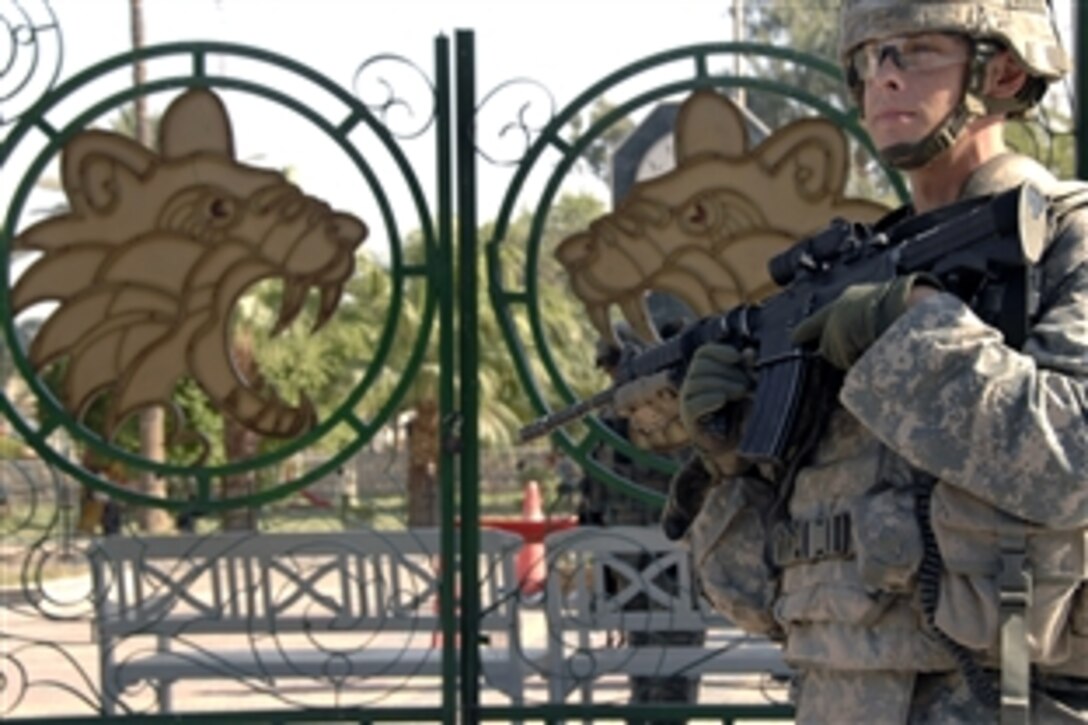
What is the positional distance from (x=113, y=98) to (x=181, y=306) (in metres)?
0.51

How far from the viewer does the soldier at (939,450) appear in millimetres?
2215

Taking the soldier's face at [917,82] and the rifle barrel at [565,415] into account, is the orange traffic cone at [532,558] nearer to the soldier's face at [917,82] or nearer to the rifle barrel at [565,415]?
the rifle barrel at [565,415]

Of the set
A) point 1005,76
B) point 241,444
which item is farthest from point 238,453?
point 1005,76

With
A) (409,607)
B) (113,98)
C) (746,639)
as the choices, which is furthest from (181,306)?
(746,639)

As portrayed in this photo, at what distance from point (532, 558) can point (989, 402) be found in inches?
192

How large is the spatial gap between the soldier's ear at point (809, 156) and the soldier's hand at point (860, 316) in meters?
2.15

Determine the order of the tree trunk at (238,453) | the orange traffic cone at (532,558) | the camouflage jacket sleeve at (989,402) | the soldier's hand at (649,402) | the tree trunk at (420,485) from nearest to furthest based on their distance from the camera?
the camouflage jacket sleeve at (989,402), the soldier's hand at (649,402), the orange traffic cone at (532,558), the tree trunk at (238,453), the tree trunk at (420,485)

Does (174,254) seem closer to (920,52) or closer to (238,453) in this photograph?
(238,453)

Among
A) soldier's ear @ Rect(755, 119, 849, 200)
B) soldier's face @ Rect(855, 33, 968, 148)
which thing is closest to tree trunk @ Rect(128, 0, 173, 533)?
soldier's ear @ Rect(755, 119, 849, 200)

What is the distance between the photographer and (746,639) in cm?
491

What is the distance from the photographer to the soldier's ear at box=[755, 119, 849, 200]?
4.48m

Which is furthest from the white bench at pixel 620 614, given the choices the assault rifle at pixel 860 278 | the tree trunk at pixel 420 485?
the assault rifle at pixel 860 278

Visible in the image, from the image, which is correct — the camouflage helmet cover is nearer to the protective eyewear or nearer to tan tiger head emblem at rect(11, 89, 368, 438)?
the protective eyewear

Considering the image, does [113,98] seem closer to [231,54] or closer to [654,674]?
[231,54]
